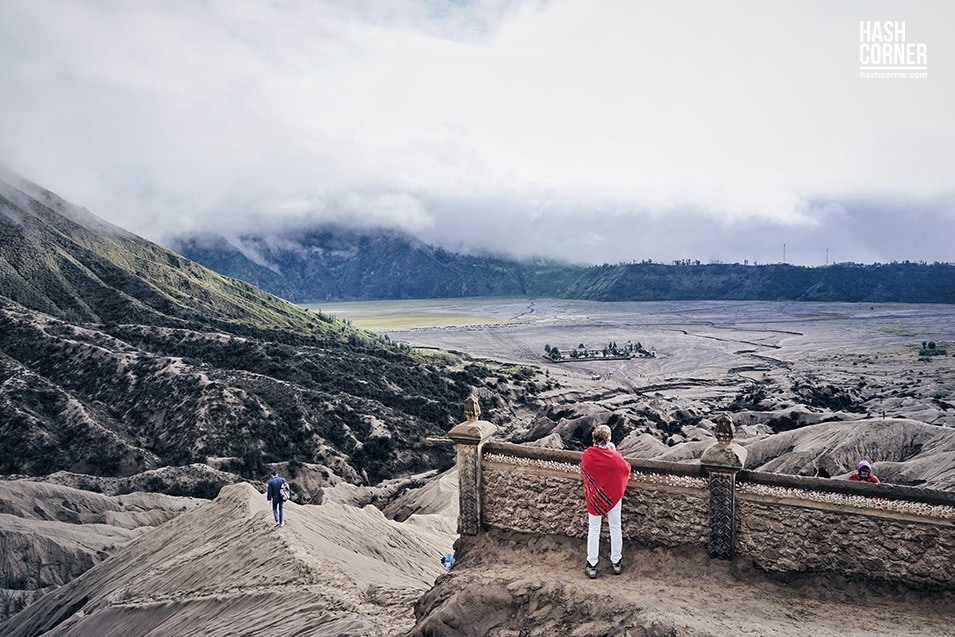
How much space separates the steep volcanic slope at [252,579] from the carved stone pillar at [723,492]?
5046 mm

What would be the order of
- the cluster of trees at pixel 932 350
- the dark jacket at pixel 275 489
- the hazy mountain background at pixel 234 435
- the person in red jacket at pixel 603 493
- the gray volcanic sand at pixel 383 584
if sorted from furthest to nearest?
the cluster of trees at pixel 932 350
the dark jacket at pixel 275 489
the hazy mountain background at pixel 234 435
the person in red jacket at pixel 603 493
the gray volcanic sand at pixel 383 584

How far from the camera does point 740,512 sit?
9.45 metres

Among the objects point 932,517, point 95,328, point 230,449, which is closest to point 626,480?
point 932,517

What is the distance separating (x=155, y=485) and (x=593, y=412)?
2954 centimetres

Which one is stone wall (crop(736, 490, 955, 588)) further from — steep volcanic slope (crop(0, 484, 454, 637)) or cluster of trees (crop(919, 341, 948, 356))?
cluster of trees (crop(919, 341, 948, 356))

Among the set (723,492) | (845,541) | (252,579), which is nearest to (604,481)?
(723,492)

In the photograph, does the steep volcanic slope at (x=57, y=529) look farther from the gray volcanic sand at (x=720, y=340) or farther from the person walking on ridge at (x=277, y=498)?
the gray volcanic sand at (x=720, y=340)

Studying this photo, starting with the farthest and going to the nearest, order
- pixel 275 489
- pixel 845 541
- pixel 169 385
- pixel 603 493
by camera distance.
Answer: pixel 169 385
pixel 275 489
pixel 603 493
pixel 845 541

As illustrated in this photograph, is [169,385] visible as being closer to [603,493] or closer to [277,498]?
[277,498]

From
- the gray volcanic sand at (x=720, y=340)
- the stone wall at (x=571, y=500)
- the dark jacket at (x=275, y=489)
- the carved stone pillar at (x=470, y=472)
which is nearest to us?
the stone wall at (x=571, y=500)

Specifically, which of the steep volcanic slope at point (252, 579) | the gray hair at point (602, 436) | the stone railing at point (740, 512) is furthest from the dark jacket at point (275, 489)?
the gray hair at point (602, 436)

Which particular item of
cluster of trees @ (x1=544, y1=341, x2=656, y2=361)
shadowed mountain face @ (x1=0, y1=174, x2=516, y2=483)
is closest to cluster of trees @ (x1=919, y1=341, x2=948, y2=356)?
cluster of trees @ (x1=544, y1=341, x2=656, y2=361)

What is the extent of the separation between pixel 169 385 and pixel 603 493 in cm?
4565

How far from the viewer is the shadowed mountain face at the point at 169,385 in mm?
41656
